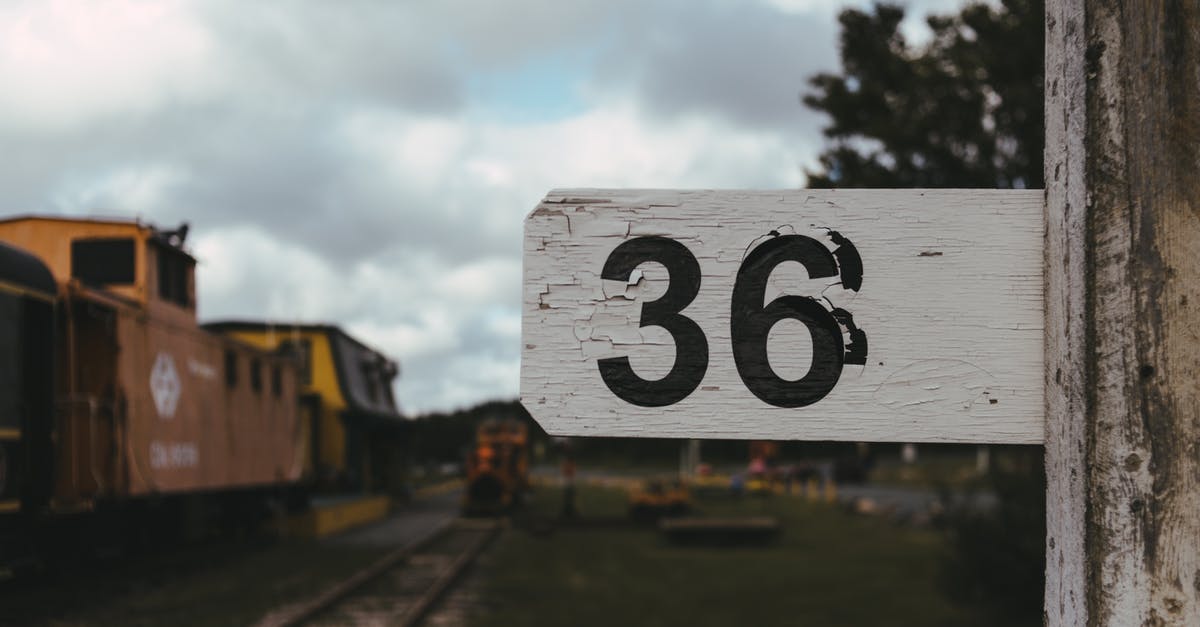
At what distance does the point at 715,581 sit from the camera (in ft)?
54.6

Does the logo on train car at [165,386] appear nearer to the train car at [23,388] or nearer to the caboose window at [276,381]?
the train car at [23,388]

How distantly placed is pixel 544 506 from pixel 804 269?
34.3m

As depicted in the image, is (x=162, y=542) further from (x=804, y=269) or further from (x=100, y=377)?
(x=804, y=269)

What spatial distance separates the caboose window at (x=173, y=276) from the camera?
50.3 ft

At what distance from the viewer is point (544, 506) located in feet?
116

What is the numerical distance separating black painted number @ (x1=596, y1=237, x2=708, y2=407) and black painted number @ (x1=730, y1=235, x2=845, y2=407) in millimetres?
63

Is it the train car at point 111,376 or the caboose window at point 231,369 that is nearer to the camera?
the train car at point 111,376

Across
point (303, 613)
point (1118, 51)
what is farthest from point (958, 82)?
point (303, 613)

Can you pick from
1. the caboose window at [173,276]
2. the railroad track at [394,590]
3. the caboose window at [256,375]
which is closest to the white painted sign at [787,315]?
the railroad track at [394,590]

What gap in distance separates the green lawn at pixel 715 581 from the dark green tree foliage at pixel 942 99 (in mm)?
6289

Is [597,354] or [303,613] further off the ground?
[597,354]

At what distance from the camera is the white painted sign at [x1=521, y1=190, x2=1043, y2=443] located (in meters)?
1.60

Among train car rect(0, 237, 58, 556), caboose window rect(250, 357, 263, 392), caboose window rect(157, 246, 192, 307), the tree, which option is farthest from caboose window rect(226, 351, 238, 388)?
the tree

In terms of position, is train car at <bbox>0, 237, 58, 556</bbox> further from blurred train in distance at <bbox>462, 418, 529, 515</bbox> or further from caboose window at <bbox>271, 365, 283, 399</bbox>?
blurred train in distance at <bbox>462, 418, 529, 515</bbox>
